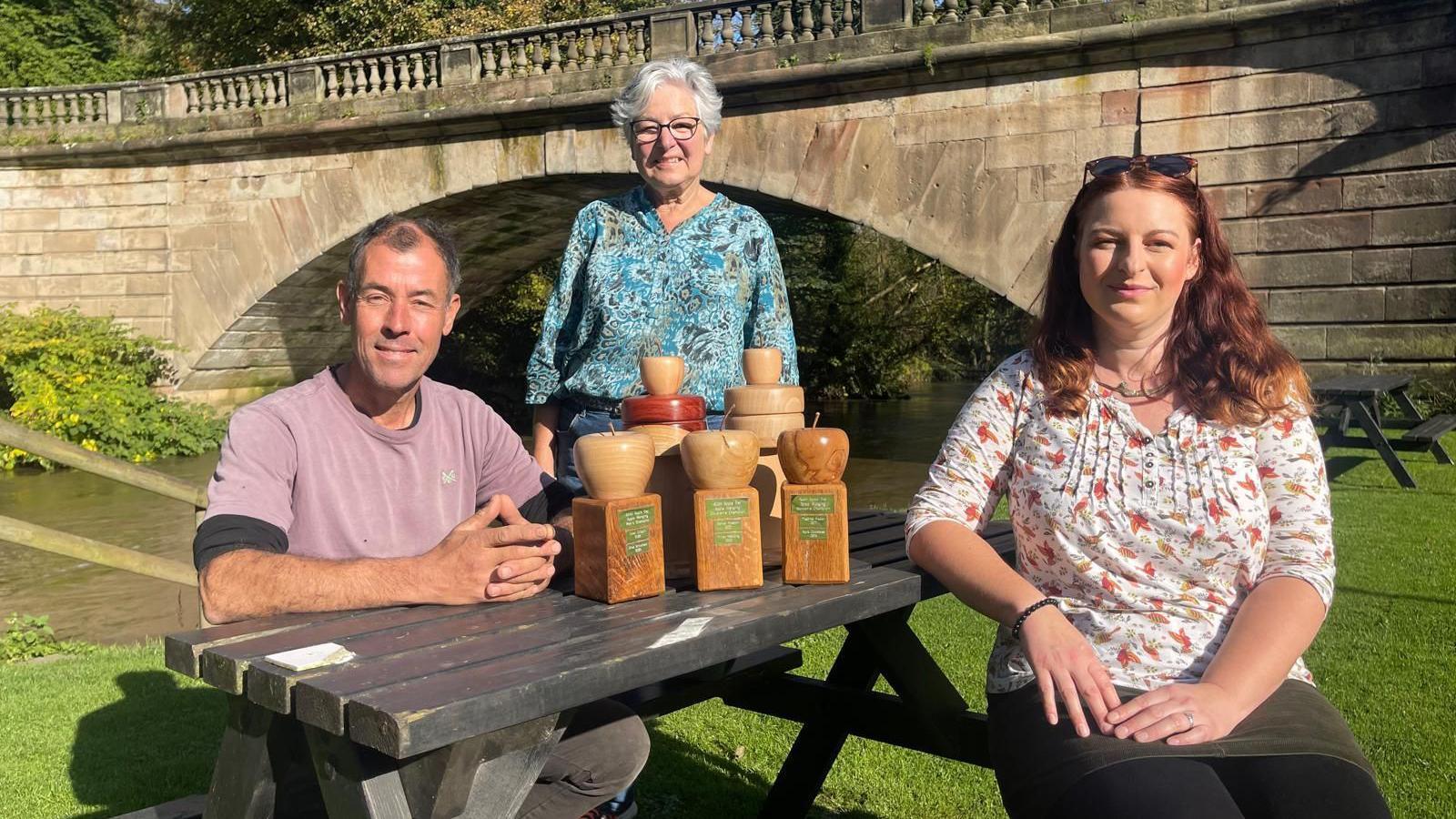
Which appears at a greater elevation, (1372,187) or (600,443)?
(1372,187)

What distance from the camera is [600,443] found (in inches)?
72.0

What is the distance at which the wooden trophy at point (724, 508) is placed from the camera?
1.90 meters

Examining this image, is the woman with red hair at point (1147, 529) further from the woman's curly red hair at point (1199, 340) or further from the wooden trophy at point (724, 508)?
the wooden trophy at point (724, 508)

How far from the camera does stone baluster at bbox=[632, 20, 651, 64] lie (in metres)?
13.2

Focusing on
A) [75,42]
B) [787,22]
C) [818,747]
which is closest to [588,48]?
[787,22]

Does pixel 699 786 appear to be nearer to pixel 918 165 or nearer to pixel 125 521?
pixel 125 521

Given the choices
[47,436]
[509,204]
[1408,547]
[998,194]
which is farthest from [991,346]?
[47,436]

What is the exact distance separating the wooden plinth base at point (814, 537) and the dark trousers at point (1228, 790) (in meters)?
0.53

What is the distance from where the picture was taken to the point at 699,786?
328 centimetres

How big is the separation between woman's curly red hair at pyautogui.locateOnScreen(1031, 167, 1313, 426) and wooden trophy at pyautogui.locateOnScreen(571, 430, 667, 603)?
78 centimetres

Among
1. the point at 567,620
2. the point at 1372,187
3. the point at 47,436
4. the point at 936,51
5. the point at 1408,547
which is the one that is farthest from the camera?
the point at 936,51

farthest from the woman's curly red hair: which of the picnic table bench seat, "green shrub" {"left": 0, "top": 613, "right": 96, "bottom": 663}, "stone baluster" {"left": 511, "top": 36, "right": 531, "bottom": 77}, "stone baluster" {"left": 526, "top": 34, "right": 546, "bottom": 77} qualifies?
"stone baluster" {"left": 511, "top": 36, "right": 531, "bottom": 77}

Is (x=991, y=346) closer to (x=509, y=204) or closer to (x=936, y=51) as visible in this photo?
(x=509, y=204)

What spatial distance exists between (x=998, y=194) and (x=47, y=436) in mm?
8771
